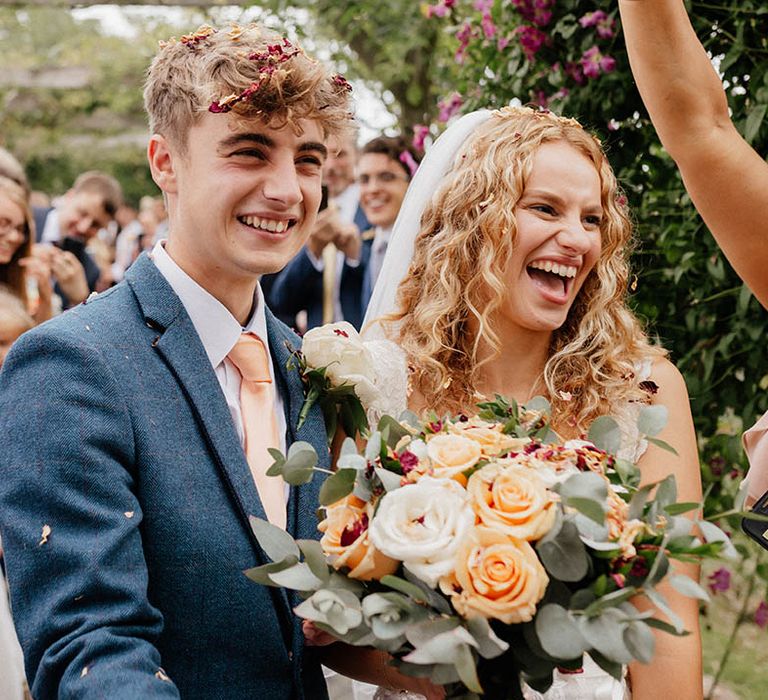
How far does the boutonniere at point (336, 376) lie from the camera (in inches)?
86.4

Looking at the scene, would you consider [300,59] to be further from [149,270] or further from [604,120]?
[604,120]

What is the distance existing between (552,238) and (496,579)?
129 centimetres

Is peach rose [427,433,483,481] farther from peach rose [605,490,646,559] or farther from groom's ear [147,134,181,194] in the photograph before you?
groom's ear [147,134,181,194]

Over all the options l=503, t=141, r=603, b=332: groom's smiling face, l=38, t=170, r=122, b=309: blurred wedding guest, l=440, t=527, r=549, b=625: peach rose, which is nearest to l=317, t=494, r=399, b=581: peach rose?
l=440, t=527, r=549, b=625: peach rose

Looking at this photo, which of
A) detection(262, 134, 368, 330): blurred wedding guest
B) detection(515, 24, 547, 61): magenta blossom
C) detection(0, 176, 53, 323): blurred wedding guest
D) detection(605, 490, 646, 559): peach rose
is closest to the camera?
detection(605, 490, 646, 559): peach rose

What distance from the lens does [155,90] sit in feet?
6.89

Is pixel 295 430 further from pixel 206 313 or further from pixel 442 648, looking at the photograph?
pixel 442 648

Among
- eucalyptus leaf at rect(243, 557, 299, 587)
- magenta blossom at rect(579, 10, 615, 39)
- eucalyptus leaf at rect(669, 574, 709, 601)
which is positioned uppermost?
magenta blossom at rect(579, 10, 615, 39)

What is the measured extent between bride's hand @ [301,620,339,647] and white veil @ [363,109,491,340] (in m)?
1.15

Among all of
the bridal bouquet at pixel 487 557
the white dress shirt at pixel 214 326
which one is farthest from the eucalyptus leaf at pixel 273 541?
the white dress shirt at pixel 214 326

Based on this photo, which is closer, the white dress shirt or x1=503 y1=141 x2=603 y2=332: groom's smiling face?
the white dress shirt

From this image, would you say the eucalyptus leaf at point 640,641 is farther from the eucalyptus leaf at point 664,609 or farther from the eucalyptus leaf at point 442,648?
the eucalyptus leaf at point 442,648

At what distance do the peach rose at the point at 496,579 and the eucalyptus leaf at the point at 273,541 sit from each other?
0.26 m

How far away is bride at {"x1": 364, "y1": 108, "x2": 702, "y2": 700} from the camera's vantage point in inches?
102
